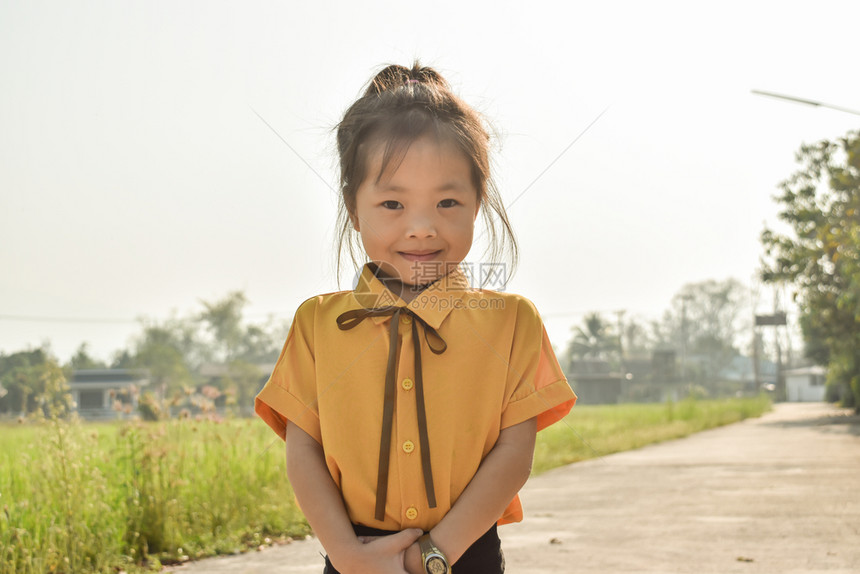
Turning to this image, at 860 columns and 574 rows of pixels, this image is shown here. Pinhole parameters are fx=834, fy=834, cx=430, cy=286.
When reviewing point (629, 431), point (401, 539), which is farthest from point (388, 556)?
point (629, 431)

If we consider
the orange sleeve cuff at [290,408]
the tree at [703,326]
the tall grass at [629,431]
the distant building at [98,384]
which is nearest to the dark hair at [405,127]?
the orange sleeve cuff at [290,408]

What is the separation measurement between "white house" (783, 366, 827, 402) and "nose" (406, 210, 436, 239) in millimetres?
65656

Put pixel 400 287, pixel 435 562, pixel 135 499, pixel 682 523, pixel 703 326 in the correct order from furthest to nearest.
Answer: pixel 703 326 < pixel 682 523 < pixel 135 499 < pixel 400 287 < pixel 435 562

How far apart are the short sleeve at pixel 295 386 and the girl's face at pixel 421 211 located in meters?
0.23

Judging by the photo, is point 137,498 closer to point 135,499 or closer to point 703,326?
point 135,499

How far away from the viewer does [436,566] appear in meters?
1.56

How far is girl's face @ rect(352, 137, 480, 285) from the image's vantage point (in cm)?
172

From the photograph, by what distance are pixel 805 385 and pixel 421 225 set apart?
259 ft

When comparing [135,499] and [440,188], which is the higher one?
[440,188]

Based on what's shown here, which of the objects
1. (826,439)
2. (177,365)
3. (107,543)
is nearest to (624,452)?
(826,439)

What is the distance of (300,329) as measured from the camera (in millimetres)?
1802

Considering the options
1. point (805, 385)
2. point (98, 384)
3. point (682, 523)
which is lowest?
point (805, 385)

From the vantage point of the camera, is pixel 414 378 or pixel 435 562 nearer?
pixel 435 562

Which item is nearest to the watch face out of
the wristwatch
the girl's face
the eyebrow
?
the wristwatch
